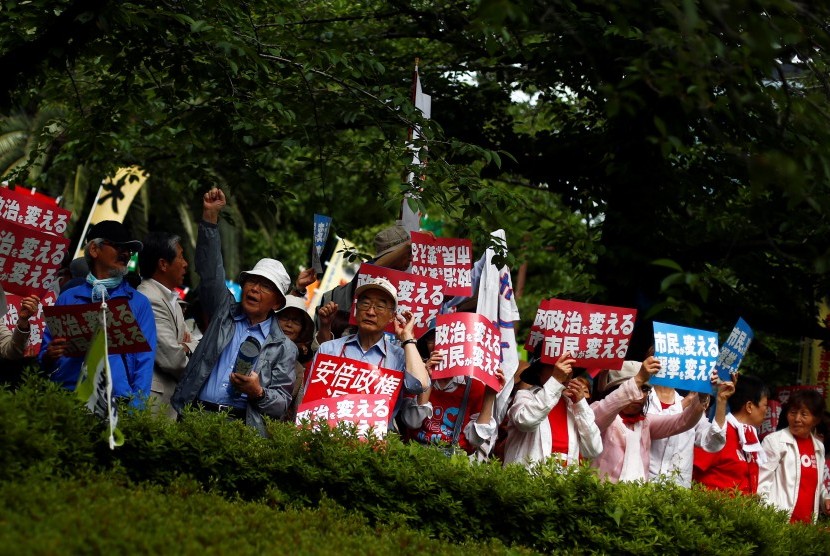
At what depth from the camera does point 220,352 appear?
22.9ft

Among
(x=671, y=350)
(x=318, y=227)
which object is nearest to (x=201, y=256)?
(x=318, y=227)

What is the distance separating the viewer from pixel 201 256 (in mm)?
7250

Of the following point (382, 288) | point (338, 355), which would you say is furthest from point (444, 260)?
point (338, 355)

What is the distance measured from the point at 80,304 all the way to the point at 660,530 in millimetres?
3607

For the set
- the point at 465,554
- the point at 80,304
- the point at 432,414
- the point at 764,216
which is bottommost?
the point at 465,554

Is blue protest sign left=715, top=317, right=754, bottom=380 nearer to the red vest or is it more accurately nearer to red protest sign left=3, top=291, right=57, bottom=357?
the red vest

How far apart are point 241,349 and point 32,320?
4.94ft

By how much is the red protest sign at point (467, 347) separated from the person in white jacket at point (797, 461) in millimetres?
3146

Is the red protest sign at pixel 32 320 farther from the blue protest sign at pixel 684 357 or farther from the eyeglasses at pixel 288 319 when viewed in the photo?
the blue protest sign at pixel 684 357

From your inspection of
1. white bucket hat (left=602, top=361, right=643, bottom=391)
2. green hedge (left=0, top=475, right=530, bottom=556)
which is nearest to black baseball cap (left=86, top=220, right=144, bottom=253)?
green hedge (left=0, top=475, right=530, bottom=556)

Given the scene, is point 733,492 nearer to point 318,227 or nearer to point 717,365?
point 717,365

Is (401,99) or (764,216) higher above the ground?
(401,99)

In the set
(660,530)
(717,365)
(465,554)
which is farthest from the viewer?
(717,365)

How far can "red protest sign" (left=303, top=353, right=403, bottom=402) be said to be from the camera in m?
6.92
